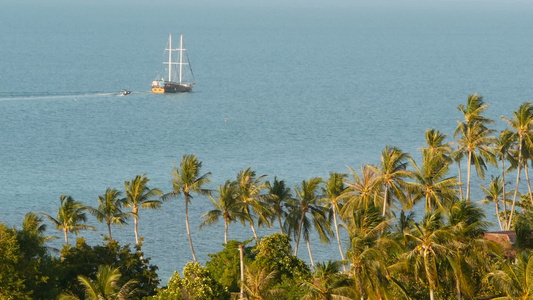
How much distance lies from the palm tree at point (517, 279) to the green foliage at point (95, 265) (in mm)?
20663

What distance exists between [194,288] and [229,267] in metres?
8.26

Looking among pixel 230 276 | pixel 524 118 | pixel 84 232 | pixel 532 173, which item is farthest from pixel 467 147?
pixel 532 173

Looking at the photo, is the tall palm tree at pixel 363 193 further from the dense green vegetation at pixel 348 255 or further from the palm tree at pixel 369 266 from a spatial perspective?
the palm tree at pixel 369 266

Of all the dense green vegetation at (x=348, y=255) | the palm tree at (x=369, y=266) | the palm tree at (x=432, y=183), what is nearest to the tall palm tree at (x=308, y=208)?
the dense green vegetation at (x=348, y=255)

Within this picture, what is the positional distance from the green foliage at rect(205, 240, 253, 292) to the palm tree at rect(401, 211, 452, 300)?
1271cm

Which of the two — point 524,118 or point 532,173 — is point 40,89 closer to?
point 532,173

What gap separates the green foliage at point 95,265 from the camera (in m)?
59.5

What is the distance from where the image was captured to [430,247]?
4750cm

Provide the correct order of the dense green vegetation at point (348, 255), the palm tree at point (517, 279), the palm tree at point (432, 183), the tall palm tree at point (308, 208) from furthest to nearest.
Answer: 1. the tall palm tree at point (308, 208)
2. the palm tree at point (432, 183)
3. the dense green vegetation at point (348, 255)
4. the palm tree at point (517, 279)

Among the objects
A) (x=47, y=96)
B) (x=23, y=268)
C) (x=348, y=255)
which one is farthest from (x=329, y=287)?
(x=47, y=96)

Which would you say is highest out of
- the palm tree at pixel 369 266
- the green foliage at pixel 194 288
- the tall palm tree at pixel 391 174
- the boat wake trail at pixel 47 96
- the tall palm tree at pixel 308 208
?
the boat wake trail at pixel 47 96

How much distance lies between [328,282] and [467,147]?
29.0 meters

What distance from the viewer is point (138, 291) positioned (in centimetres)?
5809

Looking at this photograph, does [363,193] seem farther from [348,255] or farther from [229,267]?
[348,255]
